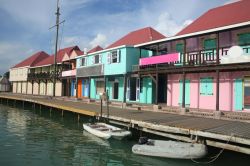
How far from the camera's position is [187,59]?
2094cm

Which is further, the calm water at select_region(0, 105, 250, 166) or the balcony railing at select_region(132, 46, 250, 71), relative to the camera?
the balcony railing at select_region(132, 46, 250, 71)

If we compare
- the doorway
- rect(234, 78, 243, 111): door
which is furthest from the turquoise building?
rect(234, 78, 243, 111): door

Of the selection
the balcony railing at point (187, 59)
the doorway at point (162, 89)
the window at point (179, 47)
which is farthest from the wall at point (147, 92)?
the window at point (179, 47)

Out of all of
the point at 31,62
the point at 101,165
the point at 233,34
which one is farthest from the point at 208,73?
the point at 31,62

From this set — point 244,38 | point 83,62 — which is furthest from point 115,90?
point 244,38

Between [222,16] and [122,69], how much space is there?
1080cm

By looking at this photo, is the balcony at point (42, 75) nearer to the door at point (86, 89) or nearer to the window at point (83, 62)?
the door at point (86, 89)

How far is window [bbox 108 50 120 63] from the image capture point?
28403mm

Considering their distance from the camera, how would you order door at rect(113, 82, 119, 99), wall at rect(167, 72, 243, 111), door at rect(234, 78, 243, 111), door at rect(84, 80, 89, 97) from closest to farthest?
door at rect(234, 78, 243, 111)
wall at rect(167, 72, 243, 111)
door at rect(113, 82, 119, 99)
door at rect(84, 80, 89, 97)

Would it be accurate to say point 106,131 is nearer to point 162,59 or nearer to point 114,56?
point 162,59

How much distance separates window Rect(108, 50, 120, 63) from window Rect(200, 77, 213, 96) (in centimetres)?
1011

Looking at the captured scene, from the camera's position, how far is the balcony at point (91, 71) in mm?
31531

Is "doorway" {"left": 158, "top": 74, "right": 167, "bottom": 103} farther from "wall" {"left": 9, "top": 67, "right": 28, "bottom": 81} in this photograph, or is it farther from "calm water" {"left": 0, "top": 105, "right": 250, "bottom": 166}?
"wall" {"left": 9, "top": 67, "right": 28, "bottom": 81}

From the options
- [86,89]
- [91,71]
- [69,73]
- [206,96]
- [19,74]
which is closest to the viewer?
[206,96]
